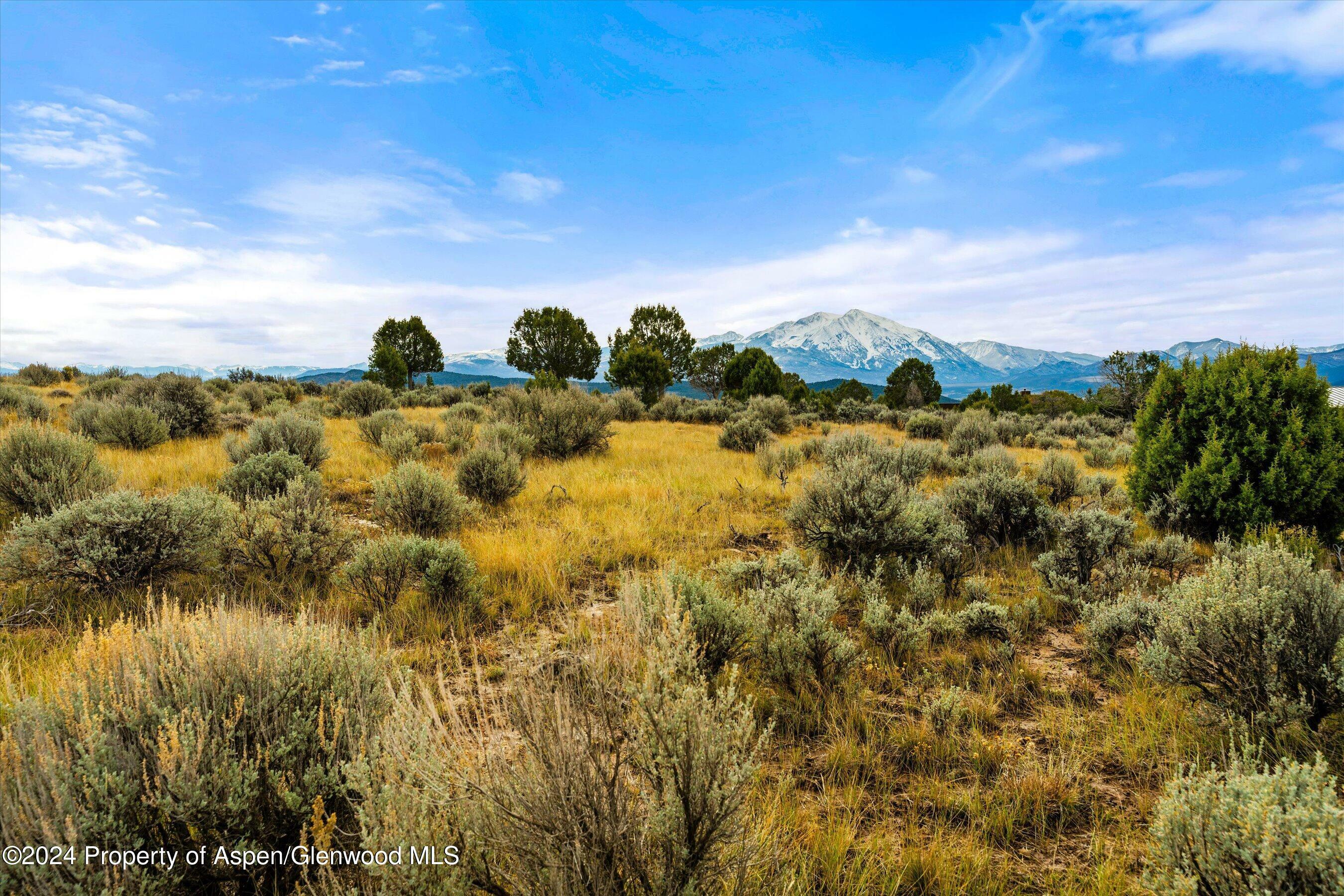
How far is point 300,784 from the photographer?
1.93 meters

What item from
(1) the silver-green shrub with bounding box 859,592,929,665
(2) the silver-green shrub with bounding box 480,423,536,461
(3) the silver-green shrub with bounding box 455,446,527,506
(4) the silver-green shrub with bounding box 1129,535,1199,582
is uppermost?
(2) the silver-green shrub with bounding box 480,423,536,461

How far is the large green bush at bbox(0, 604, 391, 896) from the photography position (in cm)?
155

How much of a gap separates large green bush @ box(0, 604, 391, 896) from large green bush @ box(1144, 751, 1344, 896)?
102 inches

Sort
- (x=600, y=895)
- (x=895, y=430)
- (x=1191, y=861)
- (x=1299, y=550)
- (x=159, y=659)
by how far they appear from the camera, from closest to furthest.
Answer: (x=600, y=895) < (x=1191, y=861) < (x=159, y=659) < (x=1299, y=550) < (x=895, y=430)

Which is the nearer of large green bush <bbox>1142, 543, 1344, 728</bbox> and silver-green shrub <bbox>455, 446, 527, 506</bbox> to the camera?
large green bush <bbox>1142, 543, 1344, 728</bbox>

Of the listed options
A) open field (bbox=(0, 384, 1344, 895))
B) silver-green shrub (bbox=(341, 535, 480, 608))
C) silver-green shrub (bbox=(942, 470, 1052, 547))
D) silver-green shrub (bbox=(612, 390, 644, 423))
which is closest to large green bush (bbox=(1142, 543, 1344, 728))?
open field (bbox=(0, 384, 1344, 895))

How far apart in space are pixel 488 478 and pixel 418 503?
4.76ft

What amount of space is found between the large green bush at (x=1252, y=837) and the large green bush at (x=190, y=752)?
2.58 meters

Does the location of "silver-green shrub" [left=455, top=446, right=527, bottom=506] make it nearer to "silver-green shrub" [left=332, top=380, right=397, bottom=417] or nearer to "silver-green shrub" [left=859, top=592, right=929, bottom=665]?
"silver-green shrub" [left=859, top=592, right=929, bottom=665]

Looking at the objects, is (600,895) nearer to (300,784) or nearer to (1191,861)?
(300,784)

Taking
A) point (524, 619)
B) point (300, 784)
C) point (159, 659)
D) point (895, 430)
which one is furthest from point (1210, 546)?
point (895, 430)

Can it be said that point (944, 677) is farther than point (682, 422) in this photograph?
No

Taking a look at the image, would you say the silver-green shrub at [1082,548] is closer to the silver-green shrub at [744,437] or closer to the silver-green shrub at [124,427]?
the silver-green shrub at [744,437]

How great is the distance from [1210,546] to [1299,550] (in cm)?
70
